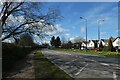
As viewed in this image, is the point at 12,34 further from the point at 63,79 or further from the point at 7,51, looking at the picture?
the point at 63,79

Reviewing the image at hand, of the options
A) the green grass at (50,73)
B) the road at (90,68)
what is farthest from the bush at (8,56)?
the road at (90,68)

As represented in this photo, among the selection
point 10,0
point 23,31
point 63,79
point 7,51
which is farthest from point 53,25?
point 63,79

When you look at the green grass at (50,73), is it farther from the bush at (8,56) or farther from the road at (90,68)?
the bush at (8,56)

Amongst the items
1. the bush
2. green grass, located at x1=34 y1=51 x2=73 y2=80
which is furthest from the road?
the bush

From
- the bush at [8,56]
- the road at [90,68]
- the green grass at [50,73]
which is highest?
the bush at [8,56]

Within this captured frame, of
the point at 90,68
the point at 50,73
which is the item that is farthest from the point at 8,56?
the point at 50,73

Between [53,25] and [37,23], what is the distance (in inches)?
79.7

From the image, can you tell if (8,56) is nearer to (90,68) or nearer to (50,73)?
(90,68)

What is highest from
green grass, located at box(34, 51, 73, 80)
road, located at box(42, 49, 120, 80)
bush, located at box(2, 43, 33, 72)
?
bush, located at box(2, 43, 33, 72)

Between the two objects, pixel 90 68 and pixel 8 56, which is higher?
pixel 8 56

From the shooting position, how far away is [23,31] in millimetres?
28391

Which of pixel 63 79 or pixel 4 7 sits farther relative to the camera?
pixel 4 7

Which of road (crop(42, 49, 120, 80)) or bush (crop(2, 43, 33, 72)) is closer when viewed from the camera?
road (crop(42, 49, 120, 80))

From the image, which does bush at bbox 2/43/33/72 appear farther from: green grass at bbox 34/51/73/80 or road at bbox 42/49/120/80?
road at bbox 42/49/120/80
